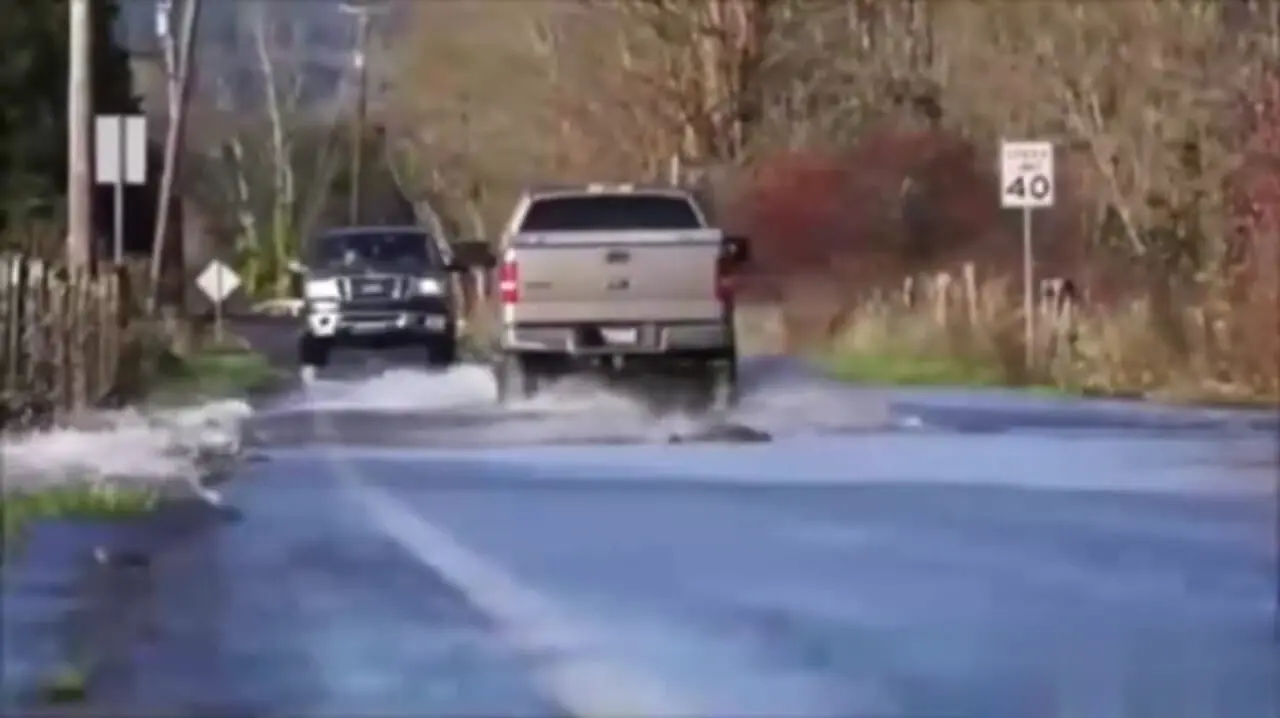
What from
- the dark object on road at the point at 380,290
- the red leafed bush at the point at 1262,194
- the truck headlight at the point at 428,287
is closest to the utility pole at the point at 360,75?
the dark object on road at the point at 380,290

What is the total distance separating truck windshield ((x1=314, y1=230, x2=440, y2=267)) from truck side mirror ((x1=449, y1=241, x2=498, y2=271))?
0.06m

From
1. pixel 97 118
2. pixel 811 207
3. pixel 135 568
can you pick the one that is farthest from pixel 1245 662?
pixel 811 207

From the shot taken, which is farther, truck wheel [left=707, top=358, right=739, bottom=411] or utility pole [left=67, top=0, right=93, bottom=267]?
truck wheel [left=707, top=358, right=739, bottom=411]

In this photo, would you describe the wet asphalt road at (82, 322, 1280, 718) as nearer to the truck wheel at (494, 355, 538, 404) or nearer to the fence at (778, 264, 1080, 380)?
the truck wheel at (494, 355, 538, 404)

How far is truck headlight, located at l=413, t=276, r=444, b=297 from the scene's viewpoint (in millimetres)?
6199

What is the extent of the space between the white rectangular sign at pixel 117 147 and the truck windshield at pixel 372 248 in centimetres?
62

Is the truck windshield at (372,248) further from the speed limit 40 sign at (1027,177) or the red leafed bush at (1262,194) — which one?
the red leafed bush at (1262,194)

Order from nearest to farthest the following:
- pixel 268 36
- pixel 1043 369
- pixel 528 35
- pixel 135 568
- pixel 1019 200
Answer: pixel 135 568 → pixel 268 36 → pixel 528 35 → pixel 1019 200 → pixel 1043 369

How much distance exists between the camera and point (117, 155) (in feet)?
14.7

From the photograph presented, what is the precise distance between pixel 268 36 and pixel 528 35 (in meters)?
0.86

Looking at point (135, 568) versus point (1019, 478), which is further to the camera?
point (1019, 478)

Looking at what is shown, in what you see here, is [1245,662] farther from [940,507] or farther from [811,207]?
[811,207]

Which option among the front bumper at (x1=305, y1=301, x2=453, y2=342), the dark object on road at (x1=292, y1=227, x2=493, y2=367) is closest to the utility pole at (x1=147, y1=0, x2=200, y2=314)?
the dark object on road at (x1=292, y1=227, x2=493, y2=367)

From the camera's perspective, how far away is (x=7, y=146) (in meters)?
4.30
